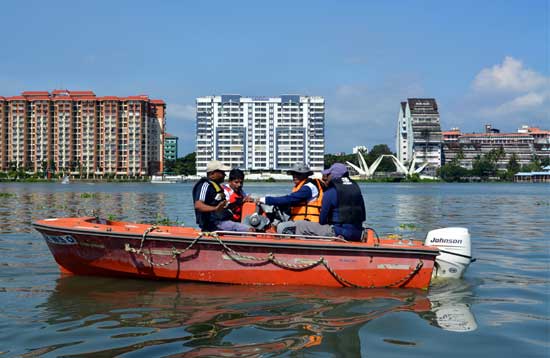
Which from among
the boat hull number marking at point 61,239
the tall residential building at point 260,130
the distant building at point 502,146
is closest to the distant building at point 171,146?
the tall residential building at point 260,130

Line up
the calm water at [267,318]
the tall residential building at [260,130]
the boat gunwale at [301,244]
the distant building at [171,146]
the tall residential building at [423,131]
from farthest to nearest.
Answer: the distant building at [171,146] < the tall residential building at [423,131] < the tall residential building at [260,130] < the boat gunwale at [301,244] < the calm water at [267,318]

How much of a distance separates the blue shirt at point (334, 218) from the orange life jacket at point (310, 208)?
16 cm

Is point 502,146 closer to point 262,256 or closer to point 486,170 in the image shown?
point 486,170

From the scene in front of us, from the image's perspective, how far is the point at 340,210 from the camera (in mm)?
7824

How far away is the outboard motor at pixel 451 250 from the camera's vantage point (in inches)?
315

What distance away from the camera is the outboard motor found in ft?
26.2

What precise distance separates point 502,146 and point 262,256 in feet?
517

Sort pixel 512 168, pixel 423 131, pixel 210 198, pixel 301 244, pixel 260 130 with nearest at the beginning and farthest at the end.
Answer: pixel 301 244 → pixel 210 198 → pixel 512 168 → pixel 260 130 → pixel 423 131

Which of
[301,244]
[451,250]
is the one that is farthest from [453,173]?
[301,244]

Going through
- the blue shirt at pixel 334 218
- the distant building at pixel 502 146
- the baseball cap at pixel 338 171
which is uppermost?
the distant building at pixel 502 146

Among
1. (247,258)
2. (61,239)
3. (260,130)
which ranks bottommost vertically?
(247,258)

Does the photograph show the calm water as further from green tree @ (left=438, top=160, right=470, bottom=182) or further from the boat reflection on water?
green tree @ (left=438, top=160, right=470, bottom=182)

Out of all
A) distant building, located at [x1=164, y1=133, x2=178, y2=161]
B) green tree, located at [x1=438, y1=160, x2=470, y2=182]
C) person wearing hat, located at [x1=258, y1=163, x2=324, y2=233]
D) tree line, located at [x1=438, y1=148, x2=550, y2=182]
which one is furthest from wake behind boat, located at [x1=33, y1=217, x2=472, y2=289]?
distant building, located at [x1=164, y1=133, x2=178, y2=161]

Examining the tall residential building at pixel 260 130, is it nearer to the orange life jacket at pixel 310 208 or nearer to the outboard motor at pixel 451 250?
the orange life jacket at pixel 310 208
